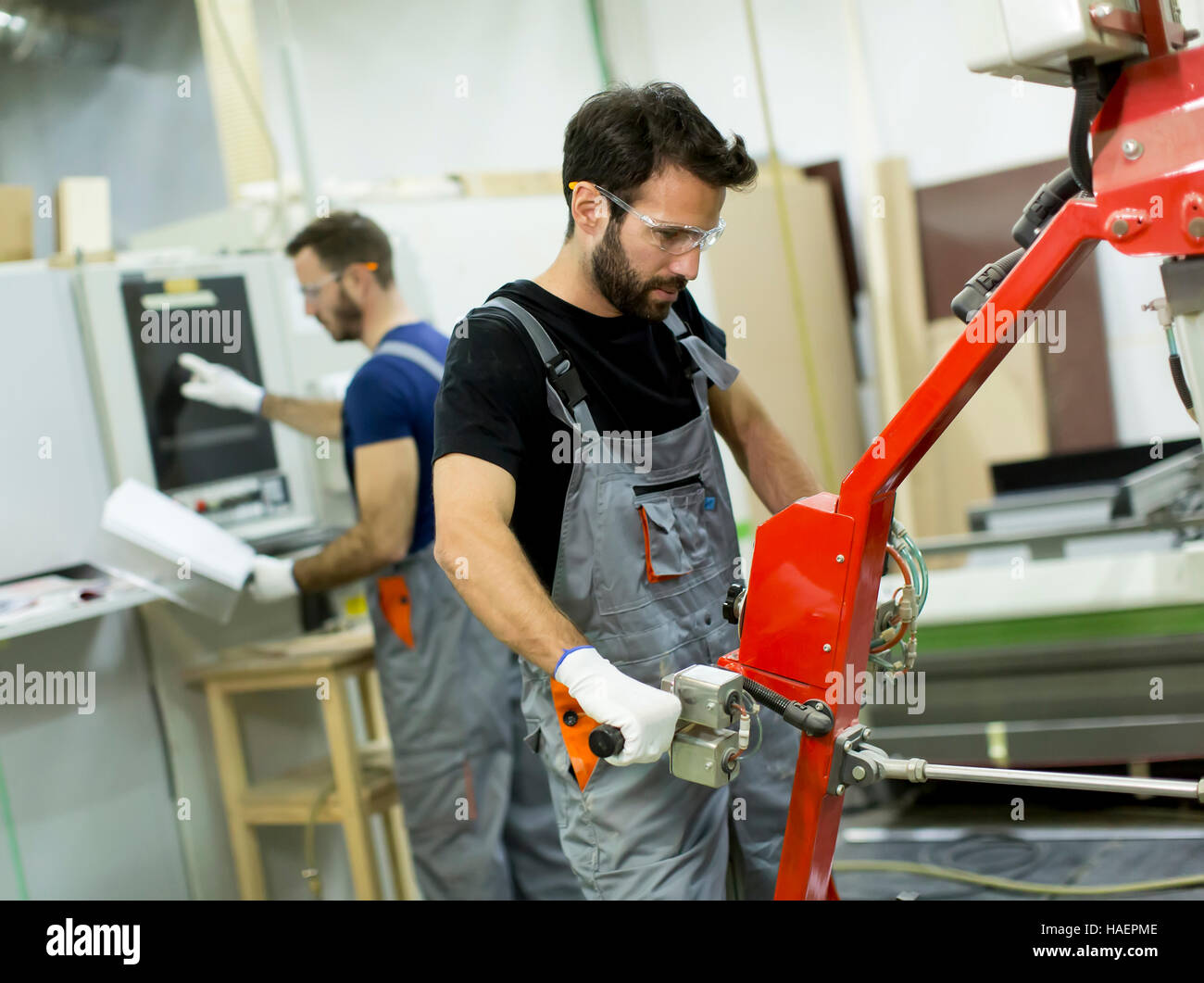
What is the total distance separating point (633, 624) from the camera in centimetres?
156

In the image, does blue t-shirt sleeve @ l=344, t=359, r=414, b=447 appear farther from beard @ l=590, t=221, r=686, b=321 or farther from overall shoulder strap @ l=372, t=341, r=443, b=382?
beard @ l=590, t=221, r=686, b=321

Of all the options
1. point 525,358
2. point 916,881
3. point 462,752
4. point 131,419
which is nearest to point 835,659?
point 525,358

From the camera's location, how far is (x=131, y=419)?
2.47 m

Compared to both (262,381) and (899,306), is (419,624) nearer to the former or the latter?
(262,381)

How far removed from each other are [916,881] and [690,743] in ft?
4.61

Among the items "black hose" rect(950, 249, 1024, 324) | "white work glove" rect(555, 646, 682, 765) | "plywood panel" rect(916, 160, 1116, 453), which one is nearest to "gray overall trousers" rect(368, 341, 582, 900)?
"white work glove" rect(555, 646, 682, 765)

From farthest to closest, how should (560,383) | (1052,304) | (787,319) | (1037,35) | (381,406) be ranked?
1. (1052,304)
2. (787,319)
3. (381,406)
4. (560,383)
5. (1037,35)

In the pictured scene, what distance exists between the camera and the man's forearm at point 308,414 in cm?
270

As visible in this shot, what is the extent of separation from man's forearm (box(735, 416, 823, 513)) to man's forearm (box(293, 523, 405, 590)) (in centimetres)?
85

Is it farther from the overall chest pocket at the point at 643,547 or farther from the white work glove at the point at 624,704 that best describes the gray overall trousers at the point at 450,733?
the white work glove at the point at 624,704

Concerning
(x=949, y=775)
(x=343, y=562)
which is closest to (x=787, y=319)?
(x=343, y=562)

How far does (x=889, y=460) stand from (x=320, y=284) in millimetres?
1560

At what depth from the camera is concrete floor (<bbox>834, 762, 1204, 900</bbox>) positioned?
238cm

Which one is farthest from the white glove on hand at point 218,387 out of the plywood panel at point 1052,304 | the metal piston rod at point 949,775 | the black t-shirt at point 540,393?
the plywood panel at point 1052,304
